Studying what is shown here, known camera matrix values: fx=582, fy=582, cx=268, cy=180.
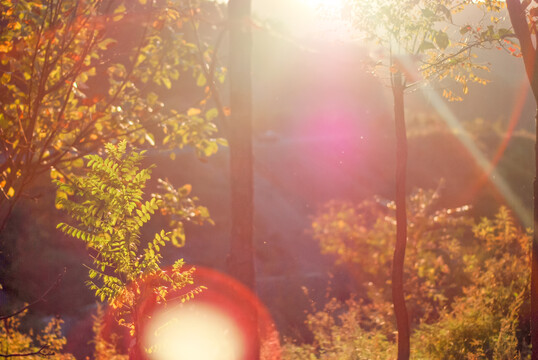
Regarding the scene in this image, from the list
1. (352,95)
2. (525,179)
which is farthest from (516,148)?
(352,95)

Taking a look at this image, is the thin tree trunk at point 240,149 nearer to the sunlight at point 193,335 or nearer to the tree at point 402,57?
the sunlight at point 193,335

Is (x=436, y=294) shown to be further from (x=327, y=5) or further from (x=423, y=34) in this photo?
(x=327, y=5)

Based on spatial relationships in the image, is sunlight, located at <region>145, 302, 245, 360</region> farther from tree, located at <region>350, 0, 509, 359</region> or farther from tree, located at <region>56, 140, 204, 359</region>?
tree, located at <region>350, 0, 509, 359</region>

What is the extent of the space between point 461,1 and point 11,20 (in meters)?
4.49

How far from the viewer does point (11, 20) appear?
5.42 meters

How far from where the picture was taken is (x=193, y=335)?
18.1ft

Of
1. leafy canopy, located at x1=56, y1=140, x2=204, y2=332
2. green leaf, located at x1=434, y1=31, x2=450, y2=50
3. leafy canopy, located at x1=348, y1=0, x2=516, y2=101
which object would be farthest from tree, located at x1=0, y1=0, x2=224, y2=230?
green leaf, located at x1=434, y1=31, x2=450, y2=50

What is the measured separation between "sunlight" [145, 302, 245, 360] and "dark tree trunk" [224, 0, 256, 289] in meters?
0.62

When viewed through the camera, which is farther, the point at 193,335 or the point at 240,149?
the point at 240,149

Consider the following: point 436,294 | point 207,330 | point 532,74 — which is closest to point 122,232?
point 207,330

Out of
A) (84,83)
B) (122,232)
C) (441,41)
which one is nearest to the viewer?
(122,232)

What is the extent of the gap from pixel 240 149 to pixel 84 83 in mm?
2169

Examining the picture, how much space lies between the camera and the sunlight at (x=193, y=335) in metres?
4.07

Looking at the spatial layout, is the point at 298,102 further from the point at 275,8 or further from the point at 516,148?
the point at 516,148
